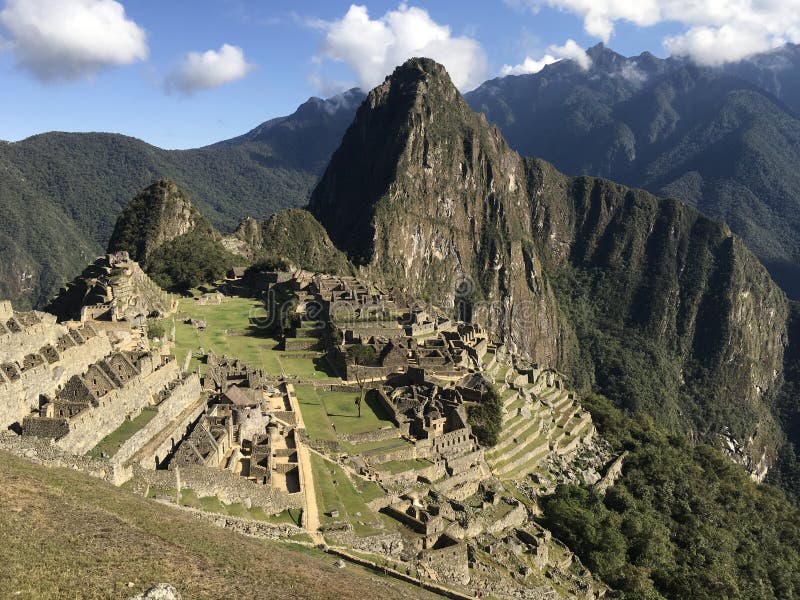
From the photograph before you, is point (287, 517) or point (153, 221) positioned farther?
point (153, 221)

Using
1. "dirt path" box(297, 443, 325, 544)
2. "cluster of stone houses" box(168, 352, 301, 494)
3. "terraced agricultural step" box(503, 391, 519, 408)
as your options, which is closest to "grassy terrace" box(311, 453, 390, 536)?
"dirt path" box(297, 443, 325, 544)

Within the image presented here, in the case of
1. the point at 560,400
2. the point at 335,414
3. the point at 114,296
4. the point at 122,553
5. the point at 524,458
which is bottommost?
the point at 524,458

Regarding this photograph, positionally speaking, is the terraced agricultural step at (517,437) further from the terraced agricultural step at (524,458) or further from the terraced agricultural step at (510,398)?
the terraced agricultural step at (510,398)

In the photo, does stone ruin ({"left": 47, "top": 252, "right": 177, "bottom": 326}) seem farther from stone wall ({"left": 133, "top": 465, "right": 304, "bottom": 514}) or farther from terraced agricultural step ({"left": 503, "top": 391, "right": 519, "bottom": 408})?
terraced agricultural step ({"left": 503, "top": 391, "right": 519, "bottom": 408})

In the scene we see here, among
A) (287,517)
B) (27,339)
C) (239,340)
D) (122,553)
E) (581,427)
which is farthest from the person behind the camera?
(581,427)

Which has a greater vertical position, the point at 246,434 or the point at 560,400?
the point at 246,434

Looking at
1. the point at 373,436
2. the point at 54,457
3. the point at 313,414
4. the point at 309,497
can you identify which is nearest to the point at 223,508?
the point at 309,497

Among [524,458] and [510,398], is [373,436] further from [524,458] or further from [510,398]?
[510,398]
